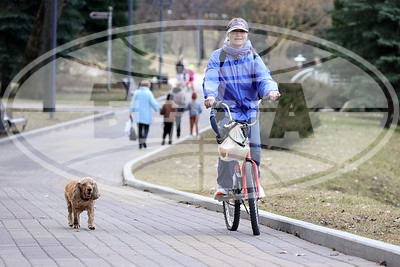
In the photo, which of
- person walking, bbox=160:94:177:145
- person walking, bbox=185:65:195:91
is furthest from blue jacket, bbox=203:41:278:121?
person walking, bbox=185:65:195:91

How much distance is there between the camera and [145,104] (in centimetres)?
2372

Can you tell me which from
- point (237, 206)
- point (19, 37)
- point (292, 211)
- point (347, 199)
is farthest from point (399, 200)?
point (19, 37)

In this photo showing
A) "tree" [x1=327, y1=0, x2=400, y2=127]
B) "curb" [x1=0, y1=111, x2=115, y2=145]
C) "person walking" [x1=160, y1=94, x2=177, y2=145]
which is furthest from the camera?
"tree" [x1=327, y1=0, x2=400, y2=127]

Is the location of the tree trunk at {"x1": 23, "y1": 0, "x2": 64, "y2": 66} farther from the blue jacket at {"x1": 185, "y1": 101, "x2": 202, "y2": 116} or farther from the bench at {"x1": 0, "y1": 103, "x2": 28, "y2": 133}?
the blue jacket at {"x1": 185, "y1": 101, "x2": 202, "y2": 116}

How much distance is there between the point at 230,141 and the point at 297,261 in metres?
1.95

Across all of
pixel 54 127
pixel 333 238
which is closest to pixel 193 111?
pixel 54 127

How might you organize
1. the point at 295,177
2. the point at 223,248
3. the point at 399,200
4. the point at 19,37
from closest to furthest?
the point at 223,248 < the point at 399,200 < the point at 295,177 < the point at 19,37

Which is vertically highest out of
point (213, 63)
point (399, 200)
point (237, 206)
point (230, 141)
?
point (213, 63)

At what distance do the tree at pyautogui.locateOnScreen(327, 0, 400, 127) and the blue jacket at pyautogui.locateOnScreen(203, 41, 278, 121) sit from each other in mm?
24596

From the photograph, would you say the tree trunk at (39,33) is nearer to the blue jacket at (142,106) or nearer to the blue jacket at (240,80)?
the blue jacket at (142,106)

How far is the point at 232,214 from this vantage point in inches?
369

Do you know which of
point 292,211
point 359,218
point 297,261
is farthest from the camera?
point 292,211

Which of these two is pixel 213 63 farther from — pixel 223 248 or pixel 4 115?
pixel 4 115

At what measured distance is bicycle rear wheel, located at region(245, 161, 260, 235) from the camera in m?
8.77
